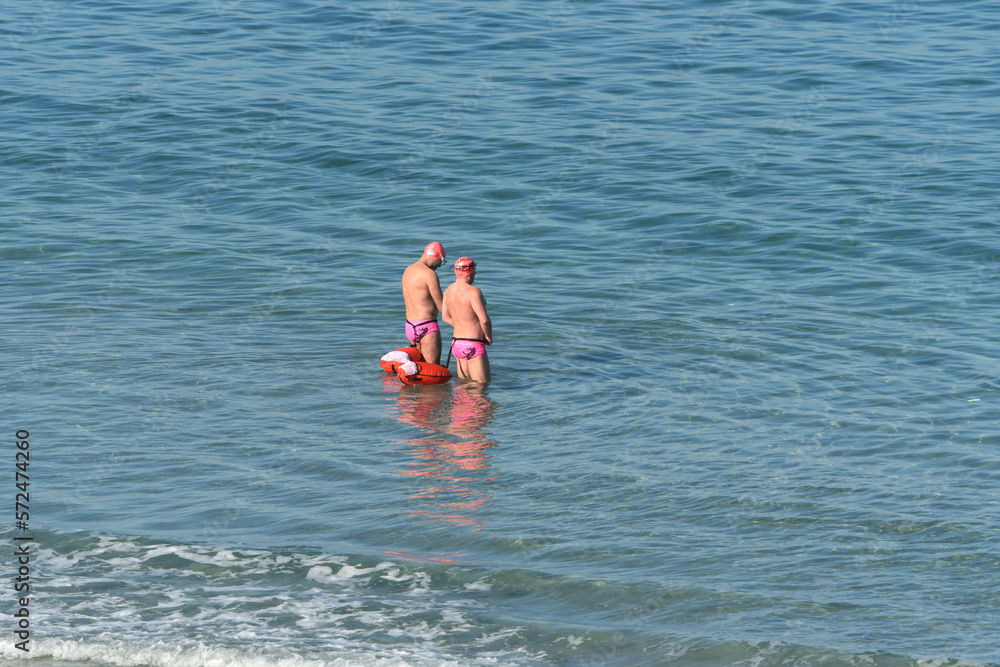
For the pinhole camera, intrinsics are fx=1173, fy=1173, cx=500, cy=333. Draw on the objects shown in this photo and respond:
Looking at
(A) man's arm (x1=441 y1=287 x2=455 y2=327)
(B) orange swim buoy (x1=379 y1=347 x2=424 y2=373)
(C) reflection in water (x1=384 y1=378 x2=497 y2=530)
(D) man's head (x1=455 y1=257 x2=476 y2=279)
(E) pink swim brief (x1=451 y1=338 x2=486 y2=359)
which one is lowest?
(C) reflection in water (x1=384 y1=378 x2=497 y2=530)

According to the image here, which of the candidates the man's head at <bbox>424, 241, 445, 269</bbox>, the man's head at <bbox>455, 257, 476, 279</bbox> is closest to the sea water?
the man's head at <bbox>455, 257, 476, 279</bbox>

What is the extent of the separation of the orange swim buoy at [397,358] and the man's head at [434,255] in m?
0.91

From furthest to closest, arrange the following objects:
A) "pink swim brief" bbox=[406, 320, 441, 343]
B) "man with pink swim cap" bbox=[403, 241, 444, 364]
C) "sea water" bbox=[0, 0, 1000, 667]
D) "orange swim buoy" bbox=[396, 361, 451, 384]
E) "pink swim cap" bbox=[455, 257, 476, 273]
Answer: "pink swim brief" bbox=[406, 320, 441, 343]
"man with pink swim cap" bbox=[403, 241, 444, 364]
"orange swim buoy" bbox=[396, 361, 451, 384]
"pink swim cap" bbox=[455, 257, 476, 273]
"sea water" bbox=[0, 0, 1000, 667]

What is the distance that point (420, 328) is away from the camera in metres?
12.2

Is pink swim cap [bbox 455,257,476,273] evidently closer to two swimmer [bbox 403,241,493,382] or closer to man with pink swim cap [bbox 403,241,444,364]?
two swimmer [bbox 403,241,493,382]

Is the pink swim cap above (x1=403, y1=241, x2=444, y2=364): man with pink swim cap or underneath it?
above

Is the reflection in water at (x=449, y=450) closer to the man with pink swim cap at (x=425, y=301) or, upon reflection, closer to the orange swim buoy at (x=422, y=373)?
the orange swim buoy at (x=422, y=373)

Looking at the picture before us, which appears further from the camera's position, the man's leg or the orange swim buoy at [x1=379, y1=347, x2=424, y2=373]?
the orange swim buoy at [x1=379, y1=347, x2=424, y2=373]

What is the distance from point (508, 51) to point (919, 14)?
10393mm

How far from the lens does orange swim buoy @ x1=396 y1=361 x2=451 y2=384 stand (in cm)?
1176

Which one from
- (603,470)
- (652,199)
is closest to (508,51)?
(652,199)

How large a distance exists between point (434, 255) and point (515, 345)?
1722 mm

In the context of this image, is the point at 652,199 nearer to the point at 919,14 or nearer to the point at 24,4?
the point at 919,14

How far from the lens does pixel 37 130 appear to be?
71.9ft
